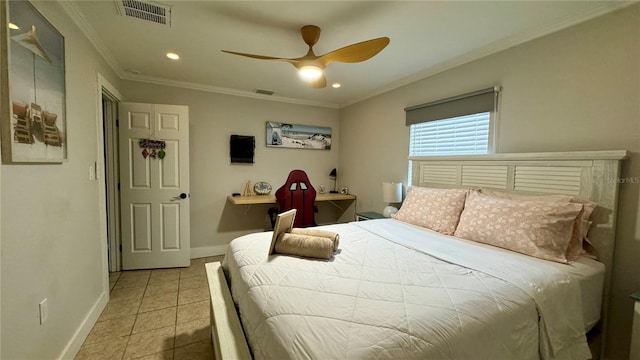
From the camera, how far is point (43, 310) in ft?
4.69

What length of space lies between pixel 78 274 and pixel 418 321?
7.66 feet

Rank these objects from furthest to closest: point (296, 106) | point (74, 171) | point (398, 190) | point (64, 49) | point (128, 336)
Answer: point (296, 106) → point (398, 190) → point (128, 336) → point (74, 171) → point (64, 49)

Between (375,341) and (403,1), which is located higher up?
(403,1)

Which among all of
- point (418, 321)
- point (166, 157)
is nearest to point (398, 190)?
point (418, 321)

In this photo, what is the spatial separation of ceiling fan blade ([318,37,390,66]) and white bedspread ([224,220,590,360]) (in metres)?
1.37

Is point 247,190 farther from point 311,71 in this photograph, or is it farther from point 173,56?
point 311,71

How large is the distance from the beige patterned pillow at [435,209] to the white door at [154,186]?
2.71 metres

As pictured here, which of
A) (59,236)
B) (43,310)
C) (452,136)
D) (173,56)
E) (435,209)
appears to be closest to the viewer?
(43,310)

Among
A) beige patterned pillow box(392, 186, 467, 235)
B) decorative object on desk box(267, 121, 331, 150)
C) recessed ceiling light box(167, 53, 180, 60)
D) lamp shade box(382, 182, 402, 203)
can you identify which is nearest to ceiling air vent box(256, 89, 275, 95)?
decorative object on desk box(267, 121, 331, 150)

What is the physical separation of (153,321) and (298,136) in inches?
119

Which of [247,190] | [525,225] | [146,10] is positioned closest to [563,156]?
[525,225]

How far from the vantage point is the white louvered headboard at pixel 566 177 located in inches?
64.0

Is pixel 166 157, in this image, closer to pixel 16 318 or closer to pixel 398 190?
pixel 16 318

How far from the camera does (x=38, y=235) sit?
1.40m
